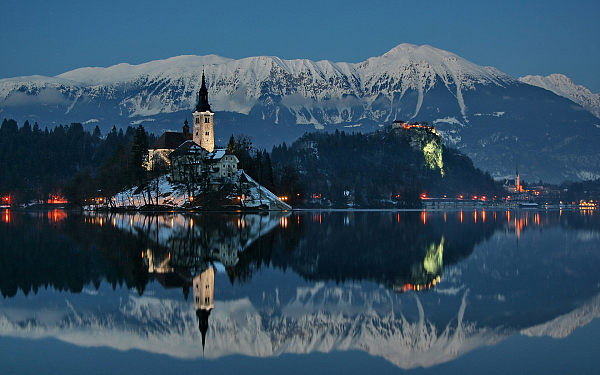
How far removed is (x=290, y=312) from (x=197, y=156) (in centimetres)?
13239

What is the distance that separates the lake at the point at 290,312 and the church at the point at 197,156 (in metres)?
102

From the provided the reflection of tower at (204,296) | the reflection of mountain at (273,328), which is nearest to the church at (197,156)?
the reflection of tower at (204,296)

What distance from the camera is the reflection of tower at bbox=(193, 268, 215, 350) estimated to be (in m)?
24.4

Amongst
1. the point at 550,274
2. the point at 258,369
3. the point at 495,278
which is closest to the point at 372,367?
the point at 258,369

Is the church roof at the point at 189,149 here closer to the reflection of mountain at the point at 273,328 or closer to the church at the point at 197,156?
the church at the point at 197,156

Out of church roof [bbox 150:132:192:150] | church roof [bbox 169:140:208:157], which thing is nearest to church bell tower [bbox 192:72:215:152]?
church roof [bbox 150:132:192:150]

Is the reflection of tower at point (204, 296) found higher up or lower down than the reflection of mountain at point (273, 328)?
higher up

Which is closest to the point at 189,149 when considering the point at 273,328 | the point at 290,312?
the point at 290,312

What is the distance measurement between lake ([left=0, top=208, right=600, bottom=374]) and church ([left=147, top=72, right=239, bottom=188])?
10167 centimetres

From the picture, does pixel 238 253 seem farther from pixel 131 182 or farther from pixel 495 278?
pixel 131 182

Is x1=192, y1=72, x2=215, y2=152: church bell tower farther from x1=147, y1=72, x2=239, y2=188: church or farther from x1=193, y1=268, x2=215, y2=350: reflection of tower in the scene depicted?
x1=193, y1=268, x2=215, y2=350: reflection of tower

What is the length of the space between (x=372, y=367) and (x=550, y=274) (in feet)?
83.1

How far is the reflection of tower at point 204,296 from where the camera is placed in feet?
80.0

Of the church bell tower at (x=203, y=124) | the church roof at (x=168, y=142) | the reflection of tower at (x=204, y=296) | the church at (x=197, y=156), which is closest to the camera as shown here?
the reflection of tower at (x=204, y=296)
